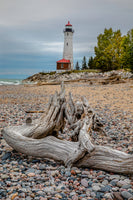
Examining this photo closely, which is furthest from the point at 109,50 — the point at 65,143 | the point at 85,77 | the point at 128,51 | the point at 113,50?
the point at 65,143

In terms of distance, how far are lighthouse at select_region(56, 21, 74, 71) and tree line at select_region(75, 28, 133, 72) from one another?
11722 millimetres

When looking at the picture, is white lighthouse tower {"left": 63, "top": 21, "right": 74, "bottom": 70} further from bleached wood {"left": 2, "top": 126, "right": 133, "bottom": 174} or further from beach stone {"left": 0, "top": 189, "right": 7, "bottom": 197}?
beach stone {"left": 0, "top": 189, "right": 7, "bottom": 197}

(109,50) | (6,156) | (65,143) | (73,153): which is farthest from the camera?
(109,50)

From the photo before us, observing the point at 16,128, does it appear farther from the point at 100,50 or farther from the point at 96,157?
the point at 100,50

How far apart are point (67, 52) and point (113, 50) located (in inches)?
720

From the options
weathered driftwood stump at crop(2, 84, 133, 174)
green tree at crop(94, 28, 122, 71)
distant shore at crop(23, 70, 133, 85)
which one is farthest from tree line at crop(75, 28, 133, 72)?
weathered driftwood stump at crop(2, 84, 133, 174)

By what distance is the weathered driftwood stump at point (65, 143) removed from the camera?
12.3 ft

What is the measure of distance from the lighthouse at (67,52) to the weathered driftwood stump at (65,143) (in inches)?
2209

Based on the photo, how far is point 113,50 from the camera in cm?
4678

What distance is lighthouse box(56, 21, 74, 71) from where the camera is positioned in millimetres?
60812

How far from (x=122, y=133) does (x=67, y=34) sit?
58831mm

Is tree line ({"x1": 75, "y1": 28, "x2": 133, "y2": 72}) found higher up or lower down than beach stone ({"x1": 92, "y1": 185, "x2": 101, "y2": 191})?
higher up

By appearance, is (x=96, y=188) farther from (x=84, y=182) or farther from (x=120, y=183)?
(x=120, y=183)

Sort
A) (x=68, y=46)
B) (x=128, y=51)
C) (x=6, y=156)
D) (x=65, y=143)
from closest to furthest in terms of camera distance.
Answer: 1. (x=65, y=143)
2. (x=6, y=156)
3. (x=128, y=51)
4. (x=68, y=46)
